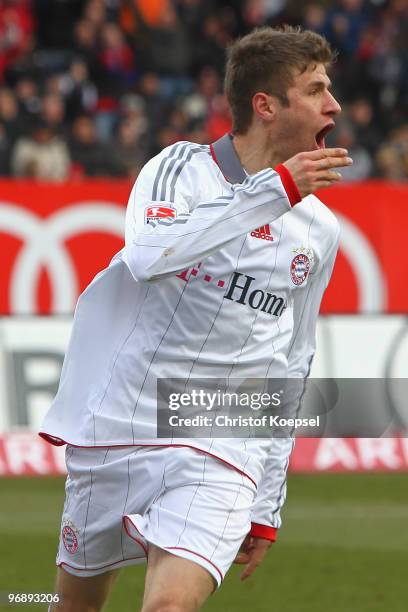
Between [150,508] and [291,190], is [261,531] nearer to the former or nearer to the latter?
[150,508]

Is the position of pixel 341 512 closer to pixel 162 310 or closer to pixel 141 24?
pixel 162 310

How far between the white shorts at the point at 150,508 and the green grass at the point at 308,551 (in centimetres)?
251

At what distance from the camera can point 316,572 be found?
7.61m

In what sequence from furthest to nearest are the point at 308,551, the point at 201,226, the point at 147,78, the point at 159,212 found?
the point at 147,78, the point at 308,551, the point at 159,212, the point at 201,226

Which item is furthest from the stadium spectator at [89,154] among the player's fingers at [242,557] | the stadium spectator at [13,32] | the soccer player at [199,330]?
the player's fingers at [242,557]

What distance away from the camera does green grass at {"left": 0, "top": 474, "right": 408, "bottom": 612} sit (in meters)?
6.84

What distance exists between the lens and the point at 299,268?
13.8ft

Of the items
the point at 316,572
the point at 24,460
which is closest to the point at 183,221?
the point at 316,572

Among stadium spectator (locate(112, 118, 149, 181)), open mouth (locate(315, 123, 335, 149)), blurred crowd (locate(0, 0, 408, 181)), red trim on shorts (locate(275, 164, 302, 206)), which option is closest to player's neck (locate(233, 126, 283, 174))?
open mouth (locate(315, 123, 335, 149))

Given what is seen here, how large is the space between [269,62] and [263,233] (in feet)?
1.80

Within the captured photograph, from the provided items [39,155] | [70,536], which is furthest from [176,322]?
[39,155]

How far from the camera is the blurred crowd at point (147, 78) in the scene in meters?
14.3

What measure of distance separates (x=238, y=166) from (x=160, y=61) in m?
12.4

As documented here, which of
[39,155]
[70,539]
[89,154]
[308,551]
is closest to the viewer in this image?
[70,539]
